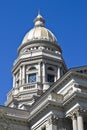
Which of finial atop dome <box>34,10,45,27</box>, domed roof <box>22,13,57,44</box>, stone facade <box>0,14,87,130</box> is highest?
finial atop dome <box>34,10,45,27</box>

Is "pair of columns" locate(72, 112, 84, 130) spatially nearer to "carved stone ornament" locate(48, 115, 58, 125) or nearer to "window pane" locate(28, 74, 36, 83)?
"carved stone ornament" locate(48, 115, 58, 125)

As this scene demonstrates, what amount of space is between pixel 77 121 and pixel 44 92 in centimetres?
1195

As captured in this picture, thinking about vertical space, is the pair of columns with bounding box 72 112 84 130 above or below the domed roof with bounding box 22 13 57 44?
below

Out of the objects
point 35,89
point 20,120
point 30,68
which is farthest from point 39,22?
point 20,120

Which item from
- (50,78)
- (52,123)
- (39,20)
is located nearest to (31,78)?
(50,78)

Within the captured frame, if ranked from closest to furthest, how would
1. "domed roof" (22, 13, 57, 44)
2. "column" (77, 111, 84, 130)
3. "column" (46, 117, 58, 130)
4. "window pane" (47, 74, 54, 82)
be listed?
"column" (77, 111, 84, 130) → "column" (46, 117, 58, 130) → "window pane" (47, 74, 54, 82) → "domed roof" (22, 13, 57, 44)

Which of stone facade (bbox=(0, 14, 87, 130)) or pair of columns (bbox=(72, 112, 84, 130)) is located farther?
stone facade (bbox=(0, 14, 87, 130))

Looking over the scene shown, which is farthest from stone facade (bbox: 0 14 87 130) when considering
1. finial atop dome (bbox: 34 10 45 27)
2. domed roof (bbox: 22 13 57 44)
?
finial atop dome (bbox: 34 10 45 27)

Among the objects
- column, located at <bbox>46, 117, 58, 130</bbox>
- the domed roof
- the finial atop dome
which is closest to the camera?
column, located at <bbox>46, 117, 58, 130</bbox>

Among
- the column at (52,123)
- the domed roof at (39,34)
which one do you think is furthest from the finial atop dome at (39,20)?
the column at (52,123)

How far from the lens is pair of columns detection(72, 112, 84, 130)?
49.8m

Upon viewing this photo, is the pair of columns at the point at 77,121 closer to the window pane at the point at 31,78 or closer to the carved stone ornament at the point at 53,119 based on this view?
the carved stone ornament at the point at 53,119

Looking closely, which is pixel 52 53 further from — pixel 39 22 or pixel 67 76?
pixel 67 76

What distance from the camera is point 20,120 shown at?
57719mm
